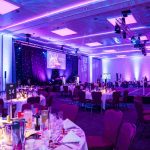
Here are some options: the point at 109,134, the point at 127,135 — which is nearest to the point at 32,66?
the point at 109,134

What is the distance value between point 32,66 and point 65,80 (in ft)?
11.7

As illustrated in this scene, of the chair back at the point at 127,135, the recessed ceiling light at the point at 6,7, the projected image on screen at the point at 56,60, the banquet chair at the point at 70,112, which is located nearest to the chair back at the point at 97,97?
the recessed ceiling light at the point at 6,7

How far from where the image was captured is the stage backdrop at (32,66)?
12.2 metres

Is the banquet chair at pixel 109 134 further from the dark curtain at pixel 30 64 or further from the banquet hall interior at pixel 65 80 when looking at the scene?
the dark curtain at pixel 30 64

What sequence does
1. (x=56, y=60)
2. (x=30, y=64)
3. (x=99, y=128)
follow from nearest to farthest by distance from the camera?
(x=99, y=128)
(x=30, y=64)
(x=56, y=60)

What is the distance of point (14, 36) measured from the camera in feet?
37.4

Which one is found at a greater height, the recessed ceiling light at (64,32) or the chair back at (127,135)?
the recessed ceiling light at (64,32)

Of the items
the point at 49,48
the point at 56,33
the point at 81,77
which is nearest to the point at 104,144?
the point at 56,33

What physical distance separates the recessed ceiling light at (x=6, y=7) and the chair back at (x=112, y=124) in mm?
4787

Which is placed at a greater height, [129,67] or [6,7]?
[6,7]

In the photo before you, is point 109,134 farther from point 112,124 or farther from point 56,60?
point 56,60

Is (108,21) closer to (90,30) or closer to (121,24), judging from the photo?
(121,24)

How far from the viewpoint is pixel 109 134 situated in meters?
3.15

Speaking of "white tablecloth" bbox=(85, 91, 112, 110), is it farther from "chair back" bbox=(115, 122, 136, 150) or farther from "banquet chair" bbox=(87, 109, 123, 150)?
"chair back" bbox=(115, 122, 136, 150)
